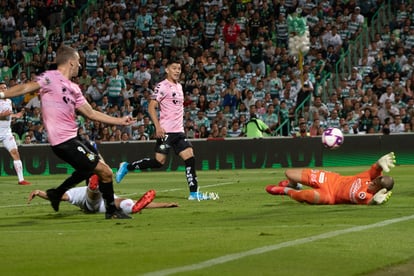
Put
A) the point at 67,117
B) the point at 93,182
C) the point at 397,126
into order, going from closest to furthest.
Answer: the point at 67,117 → the point at 93,182 → the point at 397,126

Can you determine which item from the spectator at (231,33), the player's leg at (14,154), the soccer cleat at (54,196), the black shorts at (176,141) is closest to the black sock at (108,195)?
the soccer cleat at (54,196)

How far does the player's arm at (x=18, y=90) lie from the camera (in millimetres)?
12738

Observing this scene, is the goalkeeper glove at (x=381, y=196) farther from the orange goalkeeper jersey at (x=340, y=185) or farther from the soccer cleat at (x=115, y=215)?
the soccer cleat at (x=115, y=215)

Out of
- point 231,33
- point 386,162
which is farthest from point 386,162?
point 231,33

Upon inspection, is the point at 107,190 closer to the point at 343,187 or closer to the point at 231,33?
the point at 343,187

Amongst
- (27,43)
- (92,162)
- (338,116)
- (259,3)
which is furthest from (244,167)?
(92,162)

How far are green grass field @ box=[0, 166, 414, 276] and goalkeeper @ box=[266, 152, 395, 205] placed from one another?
0.18 m

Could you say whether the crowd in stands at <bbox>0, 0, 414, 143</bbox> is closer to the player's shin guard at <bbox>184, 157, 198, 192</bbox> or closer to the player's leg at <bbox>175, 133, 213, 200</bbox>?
the player's leg at <bbox>175, 133, 213, 200</bbox>

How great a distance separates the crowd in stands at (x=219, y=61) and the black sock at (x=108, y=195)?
18322mm

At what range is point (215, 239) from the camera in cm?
1102

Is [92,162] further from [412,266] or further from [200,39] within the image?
[200,39]

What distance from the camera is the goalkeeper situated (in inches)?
574

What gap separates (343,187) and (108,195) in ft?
11.2

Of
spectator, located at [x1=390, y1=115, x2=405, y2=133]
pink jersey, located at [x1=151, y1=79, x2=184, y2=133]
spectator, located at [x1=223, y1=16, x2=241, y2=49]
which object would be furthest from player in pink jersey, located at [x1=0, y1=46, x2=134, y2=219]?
spectator, located at [x1=223, y1=16, x2=241, y2=49]
